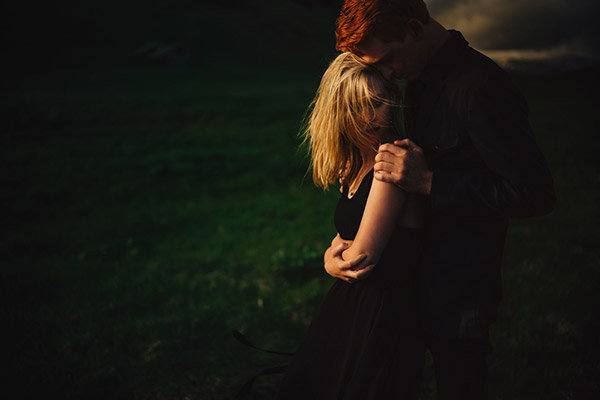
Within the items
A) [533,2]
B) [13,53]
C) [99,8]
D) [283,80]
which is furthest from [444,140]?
[99,8]

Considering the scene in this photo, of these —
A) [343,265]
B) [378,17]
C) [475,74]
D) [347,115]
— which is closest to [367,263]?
[343,265]

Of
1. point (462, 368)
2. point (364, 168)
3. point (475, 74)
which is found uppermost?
point (475, 74)

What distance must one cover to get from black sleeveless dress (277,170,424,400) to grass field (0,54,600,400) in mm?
1249

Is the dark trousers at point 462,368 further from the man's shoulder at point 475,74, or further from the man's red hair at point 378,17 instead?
the man's red hair at point 378,17

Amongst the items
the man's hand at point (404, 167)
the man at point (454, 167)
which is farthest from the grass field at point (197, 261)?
the man's hand at point (404, 167)

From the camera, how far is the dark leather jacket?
5.63 feet

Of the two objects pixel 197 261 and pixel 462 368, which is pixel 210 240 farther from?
pixel 462 368

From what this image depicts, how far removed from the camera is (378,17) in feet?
6.21

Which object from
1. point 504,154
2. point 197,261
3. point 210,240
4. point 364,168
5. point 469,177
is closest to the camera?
point 504,154

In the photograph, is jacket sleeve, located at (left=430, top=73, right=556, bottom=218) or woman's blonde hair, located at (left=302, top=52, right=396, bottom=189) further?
woman's blonde hair, located at (left=302, top=52, right=396, bottom=189)

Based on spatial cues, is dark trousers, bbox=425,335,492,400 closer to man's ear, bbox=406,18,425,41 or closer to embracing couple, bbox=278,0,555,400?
embracing couple, bbox=278,0,555,400

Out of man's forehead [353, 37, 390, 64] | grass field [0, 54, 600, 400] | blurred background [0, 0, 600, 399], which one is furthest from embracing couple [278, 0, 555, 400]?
grass field [0, 54, 600, 400]

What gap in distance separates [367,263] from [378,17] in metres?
1.06

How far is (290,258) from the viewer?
17.5 feet
